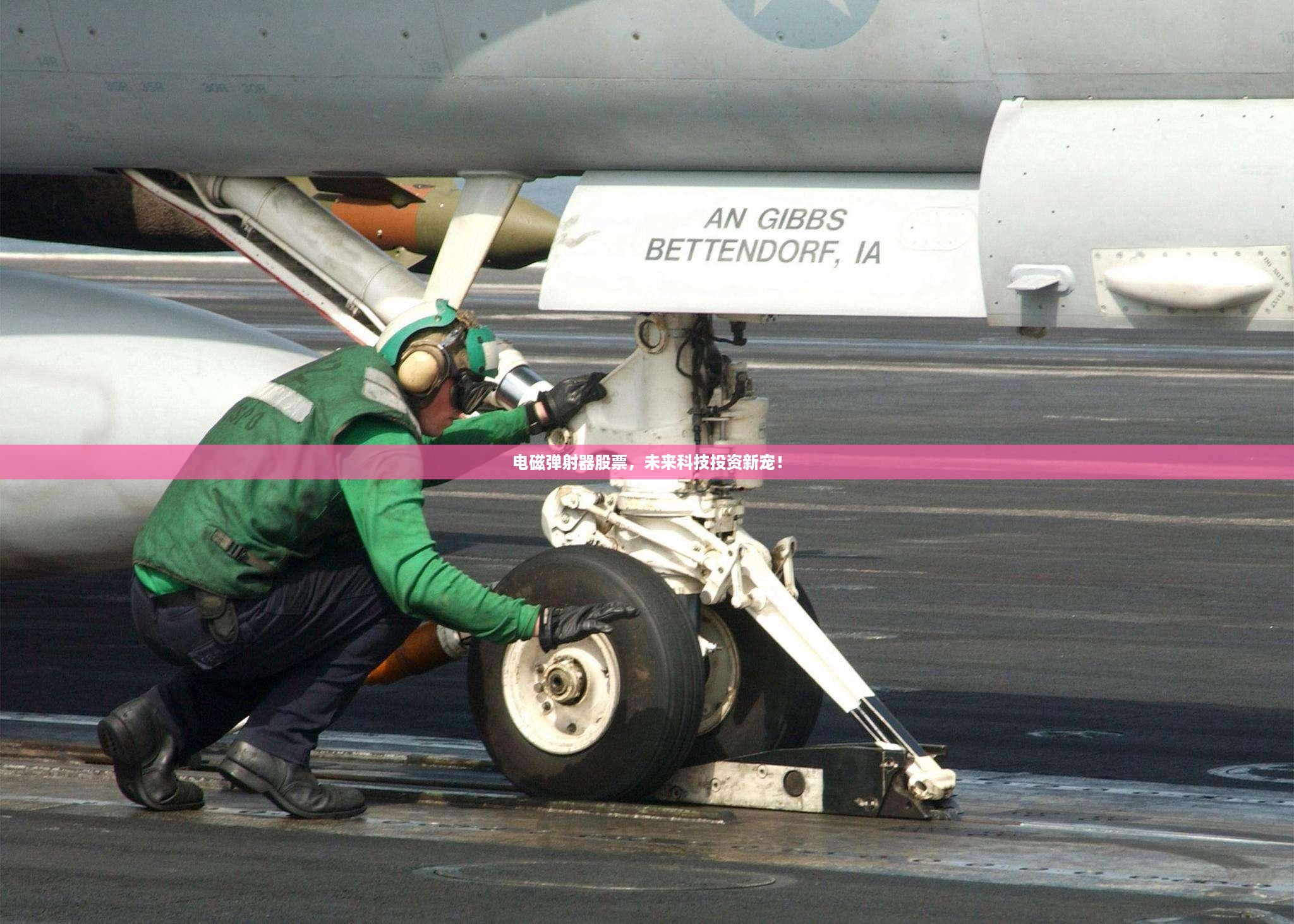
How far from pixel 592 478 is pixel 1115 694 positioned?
3048 millimetres

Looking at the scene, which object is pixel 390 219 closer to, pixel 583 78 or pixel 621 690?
pixel 583 78

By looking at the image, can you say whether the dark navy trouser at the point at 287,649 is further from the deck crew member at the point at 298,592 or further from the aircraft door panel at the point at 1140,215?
the aircraft door panel at the point at 1140,215

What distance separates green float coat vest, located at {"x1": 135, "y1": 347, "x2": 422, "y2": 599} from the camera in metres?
6.48

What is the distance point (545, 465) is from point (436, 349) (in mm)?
1048

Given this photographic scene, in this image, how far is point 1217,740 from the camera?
8352 millimetres

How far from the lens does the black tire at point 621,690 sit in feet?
22.3

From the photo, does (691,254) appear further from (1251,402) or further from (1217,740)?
(1251,402)

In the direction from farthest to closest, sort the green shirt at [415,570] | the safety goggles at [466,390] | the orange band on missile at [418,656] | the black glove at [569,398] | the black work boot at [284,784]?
1. the orange band on missile at [418,656]
2. the black glove at [569,398]
3. the safety goggles at [466,390]
4. the black work boot at [284,784]
5. the green shirt at [415,570]

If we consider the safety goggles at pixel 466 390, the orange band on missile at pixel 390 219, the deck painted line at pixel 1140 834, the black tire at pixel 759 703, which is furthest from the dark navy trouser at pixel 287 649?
Result: the orange band on missile at pixel 390 219

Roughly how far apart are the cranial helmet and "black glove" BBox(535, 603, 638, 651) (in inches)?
33.4

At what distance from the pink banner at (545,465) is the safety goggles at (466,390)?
198 millimetres

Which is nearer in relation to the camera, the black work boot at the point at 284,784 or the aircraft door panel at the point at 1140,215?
the aircraft door panel at the point at 1140,215

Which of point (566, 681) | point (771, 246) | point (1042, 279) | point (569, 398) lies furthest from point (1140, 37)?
point (566, 681)

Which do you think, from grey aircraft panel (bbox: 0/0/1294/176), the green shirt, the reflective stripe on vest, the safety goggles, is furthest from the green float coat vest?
grey aircraft panel (bbox: 0/0/1294/176)
